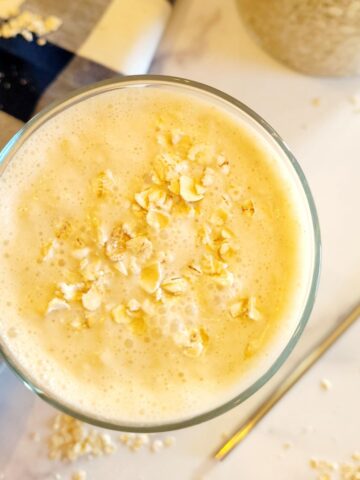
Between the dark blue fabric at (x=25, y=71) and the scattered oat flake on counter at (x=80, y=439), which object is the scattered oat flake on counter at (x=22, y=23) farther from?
the scattered oat flake on counter at (x=80, y=439)

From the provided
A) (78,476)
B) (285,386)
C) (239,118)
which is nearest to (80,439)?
(78,476)

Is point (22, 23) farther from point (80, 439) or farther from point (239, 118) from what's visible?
point (80, 439)

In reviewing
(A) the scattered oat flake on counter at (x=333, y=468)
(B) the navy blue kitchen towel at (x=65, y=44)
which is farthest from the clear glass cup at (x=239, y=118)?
(A) the scattered oat flake on counter at (x=333, y=468)

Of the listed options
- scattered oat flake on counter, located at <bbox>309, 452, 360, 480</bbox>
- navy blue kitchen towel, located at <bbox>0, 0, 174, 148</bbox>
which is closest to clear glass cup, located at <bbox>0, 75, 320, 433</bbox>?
navy blue kitchen towel, located at <bbox>0, 0, 174, 148</bbox>

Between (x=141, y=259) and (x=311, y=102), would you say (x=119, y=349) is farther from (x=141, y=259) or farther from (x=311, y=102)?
(x=311, y=102)

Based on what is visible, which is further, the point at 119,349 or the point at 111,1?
the point at 111,1

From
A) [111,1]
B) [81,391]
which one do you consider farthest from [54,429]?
[111,1]
